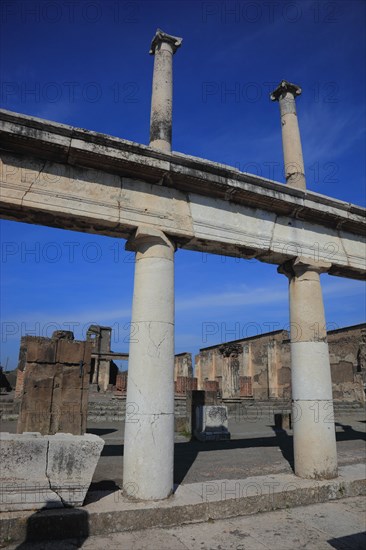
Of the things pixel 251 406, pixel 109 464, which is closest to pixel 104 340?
pixel 251 406

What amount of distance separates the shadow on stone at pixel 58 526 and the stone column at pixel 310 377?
346 cm

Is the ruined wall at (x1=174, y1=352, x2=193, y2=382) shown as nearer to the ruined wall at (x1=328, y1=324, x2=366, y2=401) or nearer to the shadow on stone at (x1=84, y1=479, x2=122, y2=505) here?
the ruined wall at (x1=328, y1=324, x2=366, y2=401)

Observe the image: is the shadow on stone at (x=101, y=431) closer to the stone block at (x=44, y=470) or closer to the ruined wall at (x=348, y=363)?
the stone block at (x=44, y=470)

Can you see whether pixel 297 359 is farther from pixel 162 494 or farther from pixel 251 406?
pixel 251 406

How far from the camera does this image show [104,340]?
A: 105 feet

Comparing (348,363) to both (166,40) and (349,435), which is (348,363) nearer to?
(349,435)

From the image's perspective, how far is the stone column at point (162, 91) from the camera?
6332mm

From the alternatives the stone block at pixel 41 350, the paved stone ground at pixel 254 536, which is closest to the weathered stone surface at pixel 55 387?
the stone block at pixel 41 350

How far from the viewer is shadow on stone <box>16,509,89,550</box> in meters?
3.73

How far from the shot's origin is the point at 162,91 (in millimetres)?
6586

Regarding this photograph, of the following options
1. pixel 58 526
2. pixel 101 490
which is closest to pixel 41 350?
pixel 101 490

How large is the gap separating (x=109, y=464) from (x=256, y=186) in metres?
5.21

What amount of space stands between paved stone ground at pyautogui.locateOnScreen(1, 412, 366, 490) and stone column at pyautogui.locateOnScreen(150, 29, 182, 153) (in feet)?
16.4

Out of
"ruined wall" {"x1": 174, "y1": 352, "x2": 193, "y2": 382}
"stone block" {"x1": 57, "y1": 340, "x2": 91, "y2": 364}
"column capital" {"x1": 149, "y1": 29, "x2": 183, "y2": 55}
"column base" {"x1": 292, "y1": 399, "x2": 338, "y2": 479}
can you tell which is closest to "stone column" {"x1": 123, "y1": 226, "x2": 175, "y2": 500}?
"stone block" {"x1": 57, "y1": 340, "x2": 91, "y2": 364}
